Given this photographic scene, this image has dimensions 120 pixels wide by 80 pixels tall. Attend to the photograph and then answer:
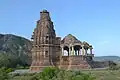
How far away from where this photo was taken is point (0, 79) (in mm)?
37812

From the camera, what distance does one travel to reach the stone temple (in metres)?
66.5

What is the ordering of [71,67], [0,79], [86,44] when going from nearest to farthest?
[0,79] → [71,67] → [86,44]

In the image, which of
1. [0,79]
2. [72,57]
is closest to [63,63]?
[72,57]

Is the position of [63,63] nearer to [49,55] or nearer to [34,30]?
[49,55]

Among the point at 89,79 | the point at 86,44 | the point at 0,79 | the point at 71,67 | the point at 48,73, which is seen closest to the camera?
the point at 89,79

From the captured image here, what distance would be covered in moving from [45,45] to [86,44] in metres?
10.4

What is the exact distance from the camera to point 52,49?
68.2 m

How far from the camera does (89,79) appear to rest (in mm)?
32594

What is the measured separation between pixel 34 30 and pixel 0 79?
33136 millimetres

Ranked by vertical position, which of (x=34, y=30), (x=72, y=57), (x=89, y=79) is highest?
(x=34, y=30)

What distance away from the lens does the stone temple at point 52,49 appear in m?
66.5

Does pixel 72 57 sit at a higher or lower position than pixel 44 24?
lower

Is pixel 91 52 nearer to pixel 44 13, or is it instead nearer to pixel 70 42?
pixel 70 42

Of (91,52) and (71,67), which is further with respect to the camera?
(91,52)
